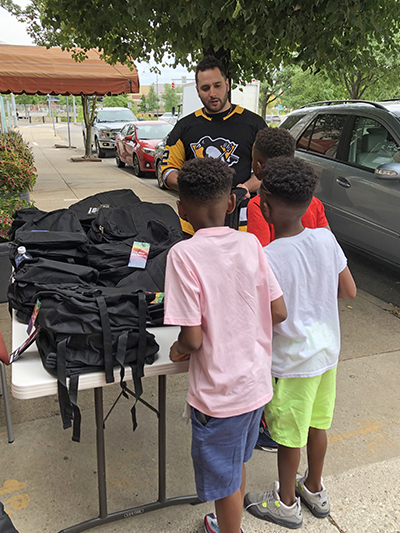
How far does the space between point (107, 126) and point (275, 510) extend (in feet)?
60.0

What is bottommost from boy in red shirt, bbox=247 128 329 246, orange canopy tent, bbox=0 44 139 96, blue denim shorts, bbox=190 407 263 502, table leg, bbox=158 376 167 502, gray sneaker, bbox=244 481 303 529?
gray sneaker, bbox=244 481 303 529

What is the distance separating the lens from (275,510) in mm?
2205

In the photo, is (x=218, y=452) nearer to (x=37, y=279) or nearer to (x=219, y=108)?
(x=37, y=279)

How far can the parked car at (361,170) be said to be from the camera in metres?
4.88

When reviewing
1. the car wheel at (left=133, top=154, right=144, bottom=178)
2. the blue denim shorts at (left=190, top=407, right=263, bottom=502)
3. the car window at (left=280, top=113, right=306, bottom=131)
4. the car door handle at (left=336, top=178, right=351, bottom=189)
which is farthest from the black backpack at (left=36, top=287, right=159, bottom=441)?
the car wheel at (left=133, top=154, right=144, bottom=178)

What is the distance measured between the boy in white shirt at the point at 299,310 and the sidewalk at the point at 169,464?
471 millimetres

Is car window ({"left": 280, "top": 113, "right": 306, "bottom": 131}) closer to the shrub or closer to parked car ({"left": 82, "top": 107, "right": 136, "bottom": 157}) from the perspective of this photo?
the shrub

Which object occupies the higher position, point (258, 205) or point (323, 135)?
point (323, 135)

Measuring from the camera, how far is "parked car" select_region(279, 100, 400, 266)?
4875mm

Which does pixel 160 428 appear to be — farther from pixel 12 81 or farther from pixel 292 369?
pixel 12 81

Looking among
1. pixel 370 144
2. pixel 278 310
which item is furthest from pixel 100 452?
pixel 370 144

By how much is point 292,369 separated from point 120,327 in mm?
736

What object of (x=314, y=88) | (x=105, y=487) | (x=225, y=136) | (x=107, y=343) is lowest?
(x=105, y=487)

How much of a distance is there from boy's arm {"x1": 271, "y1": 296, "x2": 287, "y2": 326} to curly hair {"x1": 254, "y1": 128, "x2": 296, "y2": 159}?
2.83 feet
